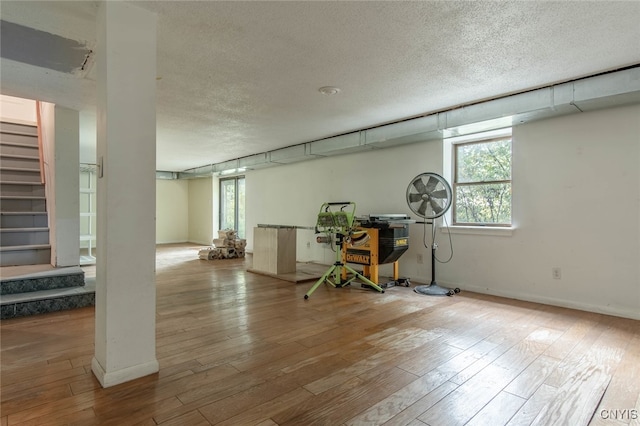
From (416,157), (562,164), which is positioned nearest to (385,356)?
(562,164)

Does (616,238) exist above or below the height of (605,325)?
above

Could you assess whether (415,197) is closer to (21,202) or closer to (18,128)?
(21,202)

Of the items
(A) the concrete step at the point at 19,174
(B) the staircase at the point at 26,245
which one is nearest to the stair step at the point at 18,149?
(B) the staircase at the point at 26,245

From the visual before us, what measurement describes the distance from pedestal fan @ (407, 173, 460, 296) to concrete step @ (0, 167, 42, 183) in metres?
5.35

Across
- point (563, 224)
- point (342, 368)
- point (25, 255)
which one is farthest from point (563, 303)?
point (25, 255)

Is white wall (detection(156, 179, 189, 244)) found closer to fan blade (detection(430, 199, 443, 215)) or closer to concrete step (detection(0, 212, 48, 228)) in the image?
concrete step (detection(0, 212, 48, 228))

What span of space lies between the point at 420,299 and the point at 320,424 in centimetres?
266

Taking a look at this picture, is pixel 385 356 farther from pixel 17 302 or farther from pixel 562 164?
pixel 17 302

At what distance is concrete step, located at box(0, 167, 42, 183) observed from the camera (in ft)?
15.2

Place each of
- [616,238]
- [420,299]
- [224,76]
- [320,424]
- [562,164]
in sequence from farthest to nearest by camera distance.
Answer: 1. [420,299]
2. [562,164]
3. [616,238]
4. [224,76]
5. [320,424]

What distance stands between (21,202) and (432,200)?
5612mm

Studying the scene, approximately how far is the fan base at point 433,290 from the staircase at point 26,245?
391cm

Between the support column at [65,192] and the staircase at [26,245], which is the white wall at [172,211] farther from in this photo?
the support column at [65,192]

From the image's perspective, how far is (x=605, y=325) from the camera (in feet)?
9.96
